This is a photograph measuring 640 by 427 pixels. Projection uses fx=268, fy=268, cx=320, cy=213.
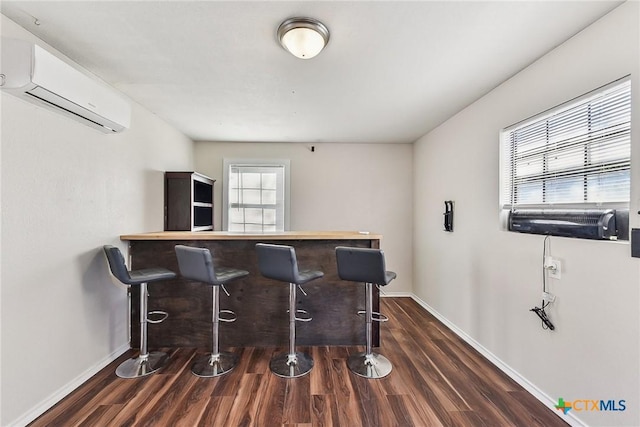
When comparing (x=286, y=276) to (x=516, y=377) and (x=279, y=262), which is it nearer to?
(x=279, y=262)

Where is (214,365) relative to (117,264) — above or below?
below

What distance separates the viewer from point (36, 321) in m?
1.70

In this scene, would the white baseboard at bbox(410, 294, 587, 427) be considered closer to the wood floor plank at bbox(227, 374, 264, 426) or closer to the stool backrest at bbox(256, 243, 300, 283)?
the stool backrest at bbox(256, 243, 300, 283)

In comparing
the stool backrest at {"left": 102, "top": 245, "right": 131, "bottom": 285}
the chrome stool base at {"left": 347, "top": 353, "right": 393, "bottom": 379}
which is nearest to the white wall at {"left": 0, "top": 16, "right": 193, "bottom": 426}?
the stool backrest at {"left": 102, "top": 245, "right": 131, "bottom": 285}

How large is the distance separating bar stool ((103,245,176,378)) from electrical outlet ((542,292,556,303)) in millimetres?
2853

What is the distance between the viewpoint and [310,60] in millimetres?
1932

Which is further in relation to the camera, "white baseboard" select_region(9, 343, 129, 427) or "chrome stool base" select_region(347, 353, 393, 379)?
"chrome stool base" select_region(347, 353, 393, 379)

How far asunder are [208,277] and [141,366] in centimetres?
99

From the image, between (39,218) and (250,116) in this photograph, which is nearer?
(39,218)

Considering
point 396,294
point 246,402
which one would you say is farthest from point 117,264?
point 396,294

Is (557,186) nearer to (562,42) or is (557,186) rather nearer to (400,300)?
(562,42)

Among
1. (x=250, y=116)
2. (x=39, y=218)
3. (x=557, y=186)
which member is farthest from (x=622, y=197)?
(x=39, y=218)

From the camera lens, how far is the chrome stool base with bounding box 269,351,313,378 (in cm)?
216

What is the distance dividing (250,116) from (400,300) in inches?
132
